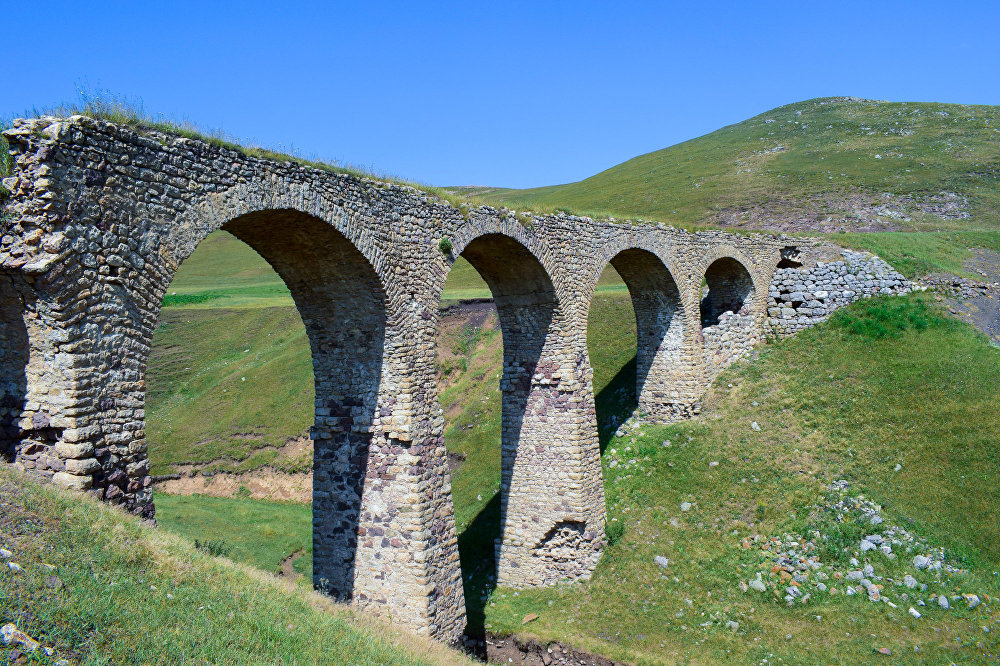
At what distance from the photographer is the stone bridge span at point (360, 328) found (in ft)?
23.1

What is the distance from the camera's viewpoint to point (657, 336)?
20.4 metres

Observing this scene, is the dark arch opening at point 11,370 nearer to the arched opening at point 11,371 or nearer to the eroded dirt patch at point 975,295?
the arched opening at point 11,371

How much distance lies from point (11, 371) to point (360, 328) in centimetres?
524

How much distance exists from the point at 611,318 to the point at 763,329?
6617mm

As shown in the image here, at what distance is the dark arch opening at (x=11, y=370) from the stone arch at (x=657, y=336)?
14877 millimetres

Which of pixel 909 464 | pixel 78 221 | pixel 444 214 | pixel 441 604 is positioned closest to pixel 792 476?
pixel 909 464

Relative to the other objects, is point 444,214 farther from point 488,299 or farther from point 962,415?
point 488,299

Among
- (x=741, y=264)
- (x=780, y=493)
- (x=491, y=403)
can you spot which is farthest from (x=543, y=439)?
(x=741, y=264)

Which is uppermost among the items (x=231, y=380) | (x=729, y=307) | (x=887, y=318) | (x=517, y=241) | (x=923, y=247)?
(x=923, y=247)

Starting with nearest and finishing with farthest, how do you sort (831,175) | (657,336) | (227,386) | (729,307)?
(657,336) < (729,307) < (227,386) < (831,175)

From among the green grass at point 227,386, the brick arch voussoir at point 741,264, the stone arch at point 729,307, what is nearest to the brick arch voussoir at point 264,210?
the brick arch voussoir at point 741,264

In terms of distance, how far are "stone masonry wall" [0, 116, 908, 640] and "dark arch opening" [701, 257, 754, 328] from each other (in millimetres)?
742

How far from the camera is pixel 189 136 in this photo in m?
8.39

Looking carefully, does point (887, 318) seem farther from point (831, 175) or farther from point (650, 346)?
point (831, 175)
